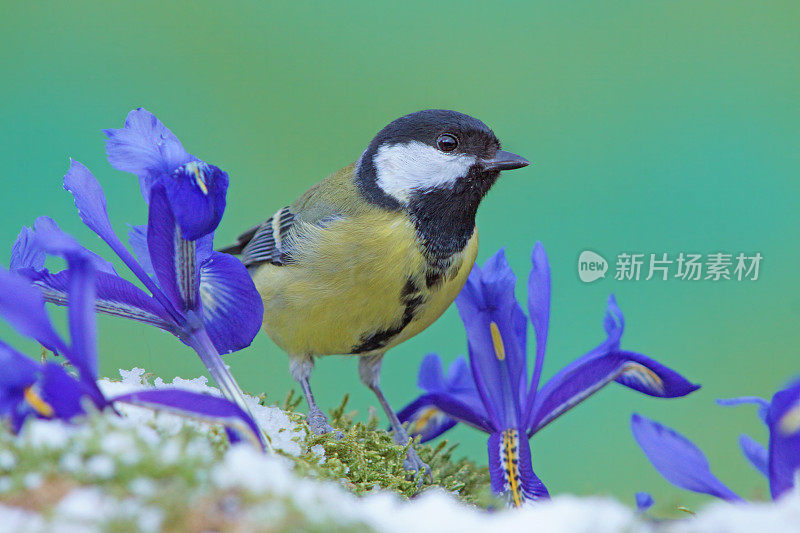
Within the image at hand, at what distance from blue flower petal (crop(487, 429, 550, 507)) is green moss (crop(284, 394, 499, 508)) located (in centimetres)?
4

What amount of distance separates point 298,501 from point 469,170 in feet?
4.55

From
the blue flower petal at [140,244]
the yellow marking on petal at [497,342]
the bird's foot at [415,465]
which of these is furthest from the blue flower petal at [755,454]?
the blue flower petal at [140,244]

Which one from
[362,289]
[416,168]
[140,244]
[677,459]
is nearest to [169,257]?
[140,244]

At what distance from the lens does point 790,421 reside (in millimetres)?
748

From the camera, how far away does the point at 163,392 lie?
0.71 metres

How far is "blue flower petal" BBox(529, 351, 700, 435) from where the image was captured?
41.9 inches

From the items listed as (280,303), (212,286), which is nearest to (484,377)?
(212,286)

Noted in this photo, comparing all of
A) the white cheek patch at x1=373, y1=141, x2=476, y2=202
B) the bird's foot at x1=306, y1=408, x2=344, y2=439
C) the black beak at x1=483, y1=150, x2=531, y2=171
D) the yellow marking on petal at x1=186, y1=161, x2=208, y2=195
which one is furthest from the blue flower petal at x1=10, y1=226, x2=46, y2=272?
the black beak at x1=483, y1=150, x2=531, y2=171

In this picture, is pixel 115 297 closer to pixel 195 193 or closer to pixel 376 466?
pixel 195 193

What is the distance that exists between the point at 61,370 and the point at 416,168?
49.7 inches

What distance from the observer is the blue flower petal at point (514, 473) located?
41.0 inches

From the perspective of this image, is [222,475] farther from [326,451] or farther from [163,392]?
[326,451]

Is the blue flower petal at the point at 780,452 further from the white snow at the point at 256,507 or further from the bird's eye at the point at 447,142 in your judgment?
the bird's eye at the point at 447,142

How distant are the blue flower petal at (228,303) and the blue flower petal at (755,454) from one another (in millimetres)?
621
